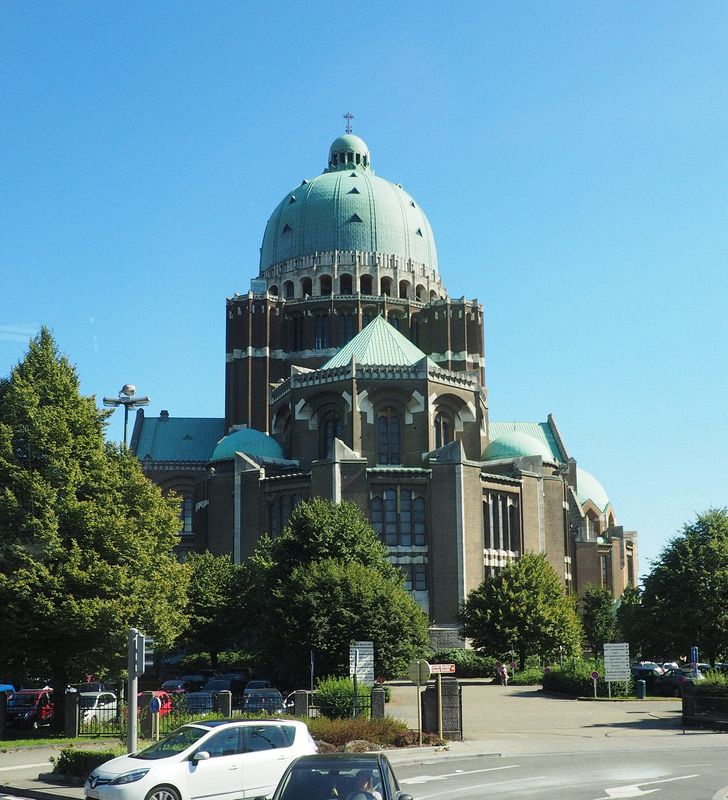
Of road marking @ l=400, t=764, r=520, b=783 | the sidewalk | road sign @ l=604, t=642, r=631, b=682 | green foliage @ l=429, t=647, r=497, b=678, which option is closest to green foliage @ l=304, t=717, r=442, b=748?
the sidewalk

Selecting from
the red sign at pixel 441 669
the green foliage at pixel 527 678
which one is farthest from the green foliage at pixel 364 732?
the green foliage at pixel 527 678

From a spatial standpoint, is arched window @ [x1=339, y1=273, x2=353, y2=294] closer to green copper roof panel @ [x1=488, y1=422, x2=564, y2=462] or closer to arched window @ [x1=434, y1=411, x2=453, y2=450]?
green copper roof panel @ [x1=488, y1=422, x2=564, y2=462]

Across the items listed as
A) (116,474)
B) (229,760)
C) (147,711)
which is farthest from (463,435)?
(229,760)

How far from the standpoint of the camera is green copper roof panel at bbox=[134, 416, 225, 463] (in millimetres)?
96750

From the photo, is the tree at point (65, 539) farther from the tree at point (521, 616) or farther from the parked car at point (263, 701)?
the tree at point (521, 616)

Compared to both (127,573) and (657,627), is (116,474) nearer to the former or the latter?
(127,573)

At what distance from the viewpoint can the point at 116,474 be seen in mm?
37094

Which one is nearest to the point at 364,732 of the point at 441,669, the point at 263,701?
the point at 441,669

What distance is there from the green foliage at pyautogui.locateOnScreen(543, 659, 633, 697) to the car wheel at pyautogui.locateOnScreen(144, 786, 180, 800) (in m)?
30.5

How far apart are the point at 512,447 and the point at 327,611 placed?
3224 centimetres

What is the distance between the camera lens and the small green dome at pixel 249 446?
A: 81125 mm

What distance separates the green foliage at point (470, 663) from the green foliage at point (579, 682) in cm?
1154

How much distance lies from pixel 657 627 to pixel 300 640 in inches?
625

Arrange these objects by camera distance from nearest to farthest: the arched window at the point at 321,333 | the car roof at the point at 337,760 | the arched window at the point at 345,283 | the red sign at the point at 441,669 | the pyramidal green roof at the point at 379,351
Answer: the car roof at the point at 337,760, the red sign at the point at 441,669, the pyramidal green roof at the point at 379,351, the arched window at the point at 321,333, the arched window at the point at 345,283
